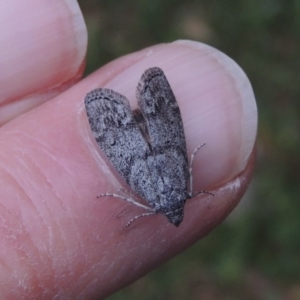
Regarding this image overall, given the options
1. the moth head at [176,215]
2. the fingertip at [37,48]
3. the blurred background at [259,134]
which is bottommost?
the blurred background at [259,134]

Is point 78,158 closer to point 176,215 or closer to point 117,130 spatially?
point 117,130

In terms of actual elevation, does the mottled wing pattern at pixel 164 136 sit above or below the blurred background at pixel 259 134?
above

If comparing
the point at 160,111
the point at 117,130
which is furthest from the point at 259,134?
the point at 117,130

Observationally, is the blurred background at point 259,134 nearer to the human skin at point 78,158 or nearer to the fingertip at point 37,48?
the human skin at point 78,158

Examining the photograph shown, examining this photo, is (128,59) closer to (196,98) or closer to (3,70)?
(196,98)

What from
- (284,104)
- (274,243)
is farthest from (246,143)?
(284,104)

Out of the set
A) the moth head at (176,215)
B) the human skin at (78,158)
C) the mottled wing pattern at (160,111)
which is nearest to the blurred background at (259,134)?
the human skin at (78,158)
